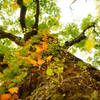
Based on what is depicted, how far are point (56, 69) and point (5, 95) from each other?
111cm

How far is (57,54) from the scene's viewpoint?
232 inches

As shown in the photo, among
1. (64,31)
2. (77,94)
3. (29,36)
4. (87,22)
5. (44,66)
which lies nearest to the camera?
(77,94)

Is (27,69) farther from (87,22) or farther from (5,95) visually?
(87,22)

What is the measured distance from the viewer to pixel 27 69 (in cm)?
460

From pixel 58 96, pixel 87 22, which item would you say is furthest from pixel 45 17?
pixel 58 96

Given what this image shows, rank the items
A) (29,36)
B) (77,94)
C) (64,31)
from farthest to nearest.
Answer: (64,31)
(29,36)
(77,94)


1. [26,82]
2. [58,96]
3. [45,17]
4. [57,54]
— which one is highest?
[45,17]

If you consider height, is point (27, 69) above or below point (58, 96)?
above

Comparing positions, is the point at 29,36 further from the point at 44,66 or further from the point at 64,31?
the point at 64,31

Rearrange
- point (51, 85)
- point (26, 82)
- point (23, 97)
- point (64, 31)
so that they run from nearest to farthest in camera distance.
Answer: point (51, 85)
point (23, 97)
point (26, 82)
point (64, 31)

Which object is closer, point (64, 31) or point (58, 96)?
point (58, 96)

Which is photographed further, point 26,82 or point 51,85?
point 26,82

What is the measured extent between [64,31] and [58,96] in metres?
9.57

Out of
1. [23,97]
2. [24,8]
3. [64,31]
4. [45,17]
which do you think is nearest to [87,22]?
[64,31]
